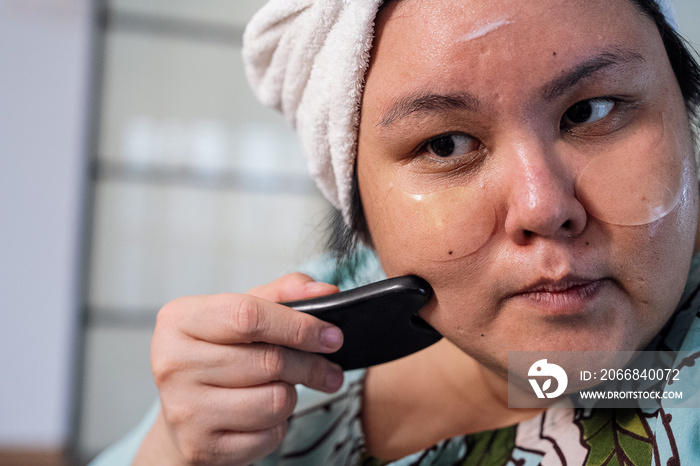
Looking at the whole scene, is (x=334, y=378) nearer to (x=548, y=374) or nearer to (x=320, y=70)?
(x=548, y=374)

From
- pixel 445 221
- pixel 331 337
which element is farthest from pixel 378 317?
pixel 445 221

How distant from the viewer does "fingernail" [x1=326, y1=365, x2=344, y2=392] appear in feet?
2.40

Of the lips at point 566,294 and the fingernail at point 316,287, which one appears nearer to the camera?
the lips at point 566,294

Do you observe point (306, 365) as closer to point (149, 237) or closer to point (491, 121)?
point (491, 121)

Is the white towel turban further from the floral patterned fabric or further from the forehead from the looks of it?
the floral patterned fabric

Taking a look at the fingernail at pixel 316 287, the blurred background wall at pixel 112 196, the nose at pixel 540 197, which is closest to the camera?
the nose at pixel 540 197

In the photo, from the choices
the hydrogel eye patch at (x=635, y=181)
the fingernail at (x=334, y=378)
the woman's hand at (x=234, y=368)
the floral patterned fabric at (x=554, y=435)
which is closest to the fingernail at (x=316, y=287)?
the woman's hand at (x=234, y=368)

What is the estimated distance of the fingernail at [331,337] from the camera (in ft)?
2.20

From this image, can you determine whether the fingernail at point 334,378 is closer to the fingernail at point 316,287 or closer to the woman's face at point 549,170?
the fingernail at point 316,287

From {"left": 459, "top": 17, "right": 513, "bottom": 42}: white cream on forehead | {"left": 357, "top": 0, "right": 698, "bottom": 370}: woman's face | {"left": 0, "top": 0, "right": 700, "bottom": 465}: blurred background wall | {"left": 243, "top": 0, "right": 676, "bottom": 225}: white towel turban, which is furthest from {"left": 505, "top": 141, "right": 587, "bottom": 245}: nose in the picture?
{"left": 0, "top": 0, "right": 700, "bottom": 465}: blurred background wall

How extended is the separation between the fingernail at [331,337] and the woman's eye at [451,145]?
0.24 meters

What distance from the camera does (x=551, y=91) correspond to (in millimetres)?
506

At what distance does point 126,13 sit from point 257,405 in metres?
2.31

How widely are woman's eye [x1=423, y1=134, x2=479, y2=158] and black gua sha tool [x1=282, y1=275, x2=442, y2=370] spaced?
134 mm
